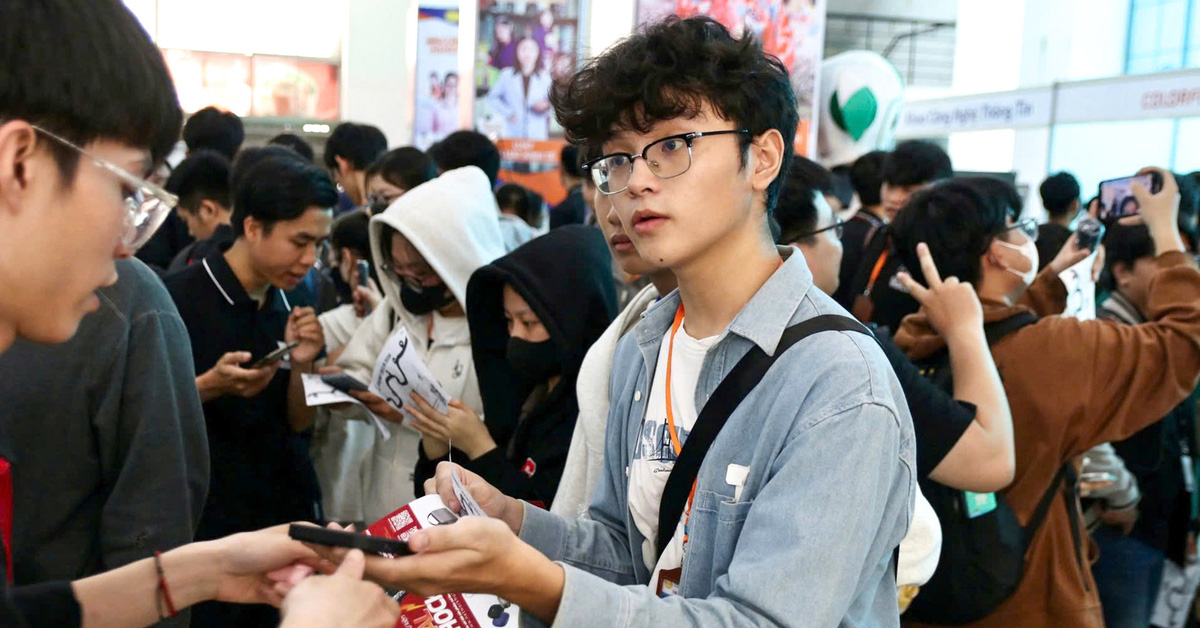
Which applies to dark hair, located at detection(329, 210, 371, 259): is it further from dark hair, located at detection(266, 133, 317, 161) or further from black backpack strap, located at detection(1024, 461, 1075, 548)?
black backpack strap, located at detection(1024, 461, 1075, 548)

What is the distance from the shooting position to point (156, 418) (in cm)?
202

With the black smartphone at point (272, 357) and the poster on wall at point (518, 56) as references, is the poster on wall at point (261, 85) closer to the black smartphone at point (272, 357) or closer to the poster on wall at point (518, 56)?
the poster on wall at point (518, 56)

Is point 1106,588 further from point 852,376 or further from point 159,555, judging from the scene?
point 159,555

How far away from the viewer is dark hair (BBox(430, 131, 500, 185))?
4.57 m

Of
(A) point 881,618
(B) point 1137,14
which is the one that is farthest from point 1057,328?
(B) point 1137,14

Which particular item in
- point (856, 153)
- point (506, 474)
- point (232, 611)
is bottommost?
point (232, 611)

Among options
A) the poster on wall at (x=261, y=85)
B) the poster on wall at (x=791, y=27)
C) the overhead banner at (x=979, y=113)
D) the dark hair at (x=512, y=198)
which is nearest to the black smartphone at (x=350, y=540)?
the dark hair at (x=512, y=198)

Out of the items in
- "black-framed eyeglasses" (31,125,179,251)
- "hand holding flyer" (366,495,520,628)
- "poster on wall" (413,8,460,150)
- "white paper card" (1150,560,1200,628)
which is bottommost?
"white paper card" (1150,560,1200,628)

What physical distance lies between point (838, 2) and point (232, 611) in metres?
17.8

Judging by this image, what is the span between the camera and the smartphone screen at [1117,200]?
11.5 feet

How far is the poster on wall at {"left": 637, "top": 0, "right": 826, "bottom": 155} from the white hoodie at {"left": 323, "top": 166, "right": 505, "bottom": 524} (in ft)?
12.0

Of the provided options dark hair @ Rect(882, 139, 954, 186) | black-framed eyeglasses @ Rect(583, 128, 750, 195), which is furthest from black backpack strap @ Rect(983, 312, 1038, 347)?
dark hair @ Rect(882, 139, 954, 186)

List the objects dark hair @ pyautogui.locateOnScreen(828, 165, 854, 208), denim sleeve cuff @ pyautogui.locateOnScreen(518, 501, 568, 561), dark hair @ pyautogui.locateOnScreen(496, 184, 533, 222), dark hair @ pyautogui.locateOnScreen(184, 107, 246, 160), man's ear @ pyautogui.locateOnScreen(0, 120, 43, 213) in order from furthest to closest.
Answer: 1. dark hair @ pyautogui.locateOnScreen(496, 184, 533, 222)
2. dark hair @ pyautogui.locateOnScreen(828, 165, 854, 208)
3. dark hair @ pyautogui.locateOnScreen(184, 107, 246, 160)
4. denim sleeve cuff @ pyautogui.locateOnScreen(518, 501, 568, 561)
5. man's ear @ pyautogui.locateOnScreen(0, 120, 43, 213)

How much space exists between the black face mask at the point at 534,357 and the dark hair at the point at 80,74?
1.44 meters
